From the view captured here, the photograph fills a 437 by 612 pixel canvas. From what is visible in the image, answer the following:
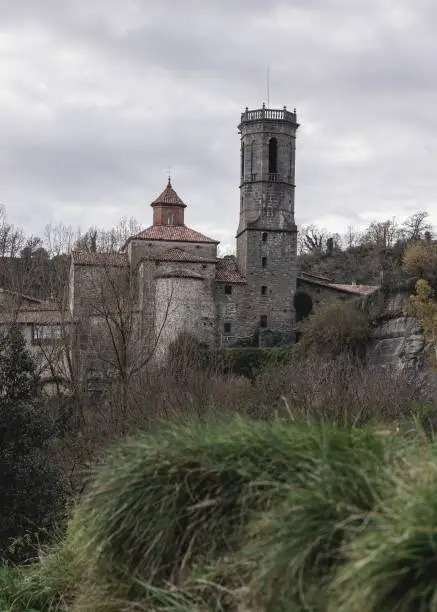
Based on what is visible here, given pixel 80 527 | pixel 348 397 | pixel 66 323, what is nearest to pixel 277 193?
pixel 66 323

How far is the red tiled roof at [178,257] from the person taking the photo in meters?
53.7

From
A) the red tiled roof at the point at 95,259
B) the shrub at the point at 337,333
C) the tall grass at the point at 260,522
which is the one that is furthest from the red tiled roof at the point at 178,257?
the tall grass at the point at 260,522

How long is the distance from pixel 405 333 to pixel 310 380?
56.2 feet

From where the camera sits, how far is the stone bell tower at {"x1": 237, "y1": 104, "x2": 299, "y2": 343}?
57375 millimetres

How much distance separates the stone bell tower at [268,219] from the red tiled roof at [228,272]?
1.38ft

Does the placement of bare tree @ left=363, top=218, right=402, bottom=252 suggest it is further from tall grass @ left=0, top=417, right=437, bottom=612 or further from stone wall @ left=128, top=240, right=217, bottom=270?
tall grass @ left=0, top=417, right=437, bottom=612

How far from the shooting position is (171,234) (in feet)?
188

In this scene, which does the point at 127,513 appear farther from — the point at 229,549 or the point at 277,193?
the point at 277,193

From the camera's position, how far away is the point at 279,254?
193ft

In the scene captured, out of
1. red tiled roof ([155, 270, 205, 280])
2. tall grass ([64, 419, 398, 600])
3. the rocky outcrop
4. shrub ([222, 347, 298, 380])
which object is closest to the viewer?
tall grass ([64, 419, 398, 600])

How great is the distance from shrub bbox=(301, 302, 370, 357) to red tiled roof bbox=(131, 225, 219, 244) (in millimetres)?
15090

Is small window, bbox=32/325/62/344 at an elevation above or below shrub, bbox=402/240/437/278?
below

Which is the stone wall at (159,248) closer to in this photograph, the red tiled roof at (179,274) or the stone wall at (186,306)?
the red tiled roof at (179,274)

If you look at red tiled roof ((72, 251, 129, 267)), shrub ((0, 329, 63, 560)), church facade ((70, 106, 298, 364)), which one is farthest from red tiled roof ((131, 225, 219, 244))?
shrub ((0, 329, 63, 560))
